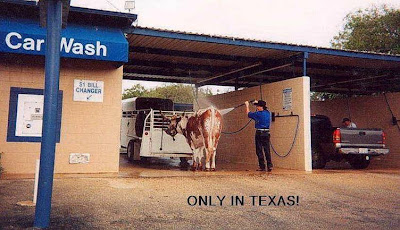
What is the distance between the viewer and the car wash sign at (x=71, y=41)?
945 centimetres

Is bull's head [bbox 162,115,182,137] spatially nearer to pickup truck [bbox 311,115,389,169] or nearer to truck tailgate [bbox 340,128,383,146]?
pickup truck [bbox 311,115,389,169]

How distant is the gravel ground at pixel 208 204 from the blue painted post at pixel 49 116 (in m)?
0.34

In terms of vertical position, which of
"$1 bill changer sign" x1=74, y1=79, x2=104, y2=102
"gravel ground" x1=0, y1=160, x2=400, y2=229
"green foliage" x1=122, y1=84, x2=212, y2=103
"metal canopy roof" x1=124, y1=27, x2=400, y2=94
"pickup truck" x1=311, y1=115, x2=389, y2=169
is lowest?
"gravel ground" x1=0, y1=160, x2=400, y2=229

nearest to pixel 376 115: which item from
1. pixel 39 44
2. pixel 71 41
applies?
pixel 71 41

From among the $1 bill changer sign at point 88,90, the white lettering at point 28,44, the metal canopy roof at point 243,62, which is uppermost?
the metal canopy roof at point 243,62

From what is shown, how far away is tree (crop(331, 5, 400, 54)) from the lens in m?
26.8

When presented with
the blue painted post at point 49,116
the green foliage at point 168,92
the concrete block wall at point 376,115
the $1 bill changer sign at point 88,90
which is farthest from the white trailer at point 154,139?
the green foliage at point 168,92

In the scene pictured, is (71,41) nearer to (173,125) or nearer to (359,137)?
(173,125)

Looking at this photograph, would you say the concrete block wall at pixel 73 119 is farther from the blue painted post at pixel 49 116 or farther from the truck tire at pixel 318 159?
the truck tire at pixel 318 159

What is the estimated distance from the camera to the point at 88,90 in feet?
36.2

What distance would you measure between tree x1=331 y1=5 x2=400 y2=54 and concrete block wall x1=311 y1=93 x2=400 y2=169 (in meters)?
9.45

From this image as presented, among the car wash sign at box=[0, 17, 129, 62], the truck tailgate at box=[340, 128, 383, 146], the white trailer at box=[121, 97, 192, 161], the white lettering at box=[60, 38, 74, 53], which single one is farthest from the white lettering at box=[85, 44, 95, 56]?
the truck tailgate at box=[340, 128, 383, 146]

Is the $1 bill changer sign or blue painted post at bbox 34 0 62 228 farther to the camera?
the $1 bill changer sign

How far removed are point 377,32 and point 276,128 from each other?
58.2ft
